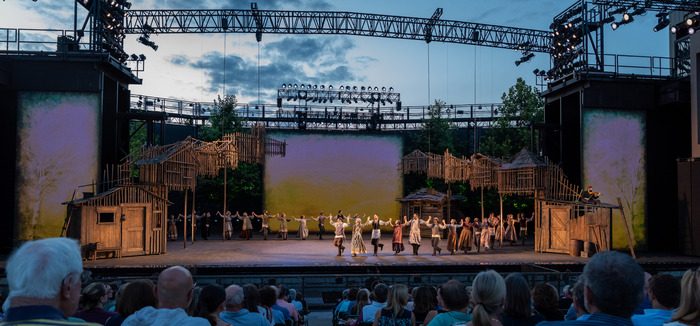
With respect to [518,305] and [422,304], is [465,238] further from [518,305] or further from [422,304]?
[518,305]

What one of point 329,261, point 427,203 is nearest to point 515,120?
point 427,203

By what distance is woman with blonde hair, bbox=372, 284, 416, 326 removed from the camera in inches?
193

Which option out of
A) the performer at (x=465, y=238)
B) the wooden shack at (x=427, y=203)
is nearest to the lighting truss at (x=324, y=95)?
the wooden shack at (x=427, y=203)

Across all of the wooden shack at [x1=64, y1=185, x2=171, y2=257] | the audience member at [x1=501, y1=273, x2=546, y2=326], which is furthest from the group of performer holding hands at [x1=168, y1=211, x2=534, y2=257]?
the audience member at [x1=501, y1=273, x2=546, y2=326]

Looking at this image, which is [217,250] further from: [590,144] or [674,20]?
[674,20]

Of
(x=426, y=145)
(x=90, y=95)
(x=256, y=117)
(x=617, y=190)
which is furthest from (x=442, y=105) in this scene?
(x=90, y=95)

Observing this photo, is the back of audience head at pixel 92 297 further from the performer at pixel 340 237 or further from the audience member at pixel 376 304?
the performer at pixel 340 237

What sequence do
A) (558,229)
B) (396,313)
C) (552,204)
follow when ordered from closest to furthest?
(396,313) → (558,229) → (552,204)

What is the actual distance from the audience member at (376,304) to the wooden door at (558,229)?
1539 cm

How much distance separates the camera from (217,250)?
19672 mm

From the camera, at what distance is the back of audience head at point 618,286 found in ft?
7.28

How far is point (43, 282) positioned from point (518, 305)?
2.89 meters

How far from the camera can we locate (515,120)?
2950cm

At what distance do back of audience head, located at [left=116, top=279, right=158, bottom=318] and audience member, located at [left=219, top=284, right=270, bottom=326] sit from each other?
74 centimetres
